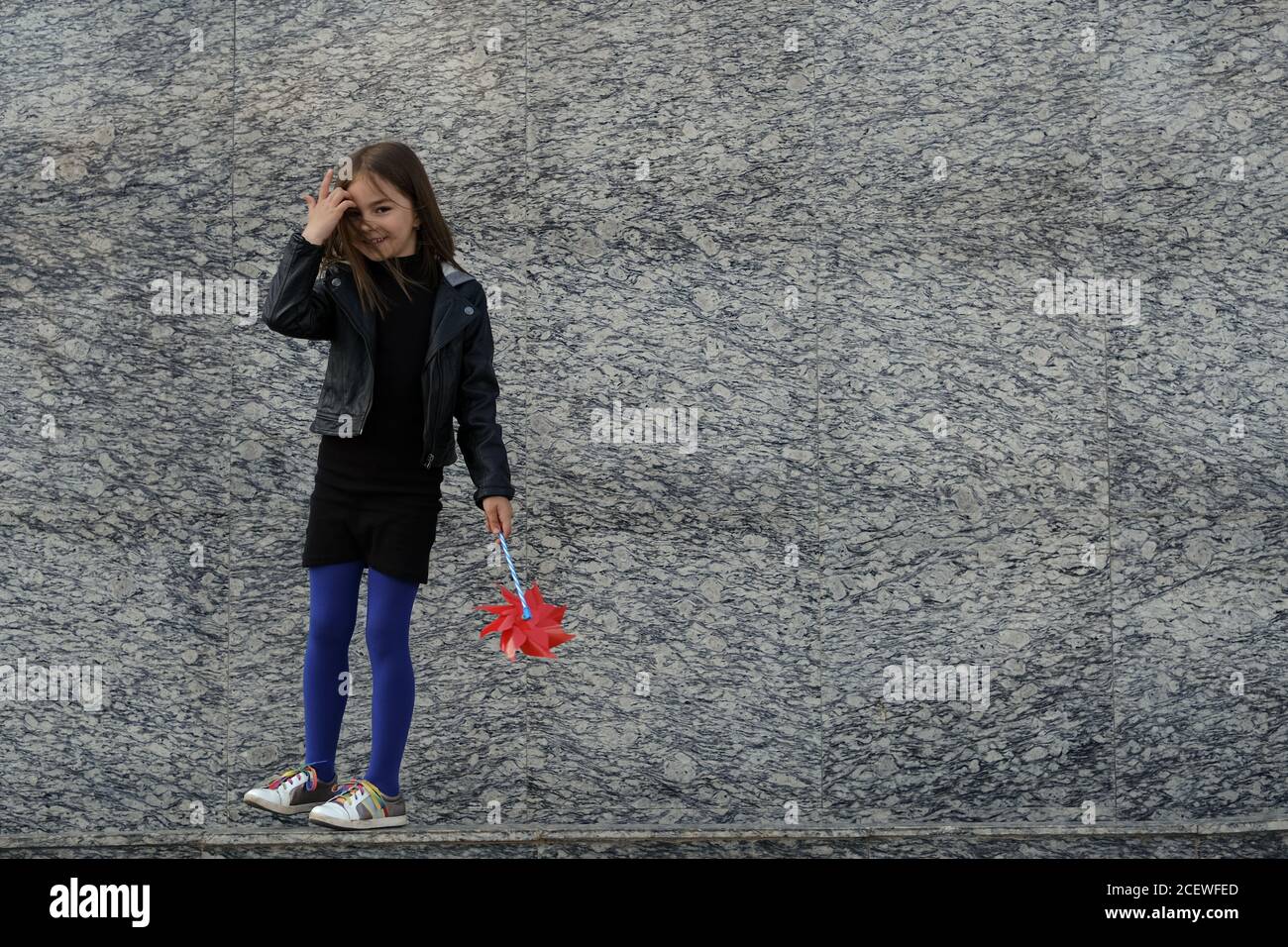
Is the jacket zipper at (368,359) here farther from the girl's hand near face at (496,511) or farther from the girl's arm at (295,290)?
the girl's hand near face at (496,511)

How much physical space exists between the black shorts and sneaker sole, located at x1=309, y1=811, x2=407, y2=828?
2.40 ft

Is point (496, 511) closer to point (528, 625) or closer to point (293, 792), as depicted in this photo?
point (528, 625)

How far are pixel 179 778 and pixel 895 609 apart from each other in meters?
2.90

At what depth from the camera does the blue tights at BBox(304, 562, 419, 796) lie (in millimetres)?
4648

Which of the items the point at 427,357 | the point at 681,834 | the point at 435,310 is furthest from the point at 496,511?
the point at 681,834

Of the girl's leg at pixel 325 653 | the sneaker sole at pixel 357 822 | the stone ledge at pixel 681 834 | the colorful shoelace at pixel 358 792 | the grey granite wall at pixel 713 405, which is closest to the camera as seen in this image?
the sneaker sole at pixel 357 822

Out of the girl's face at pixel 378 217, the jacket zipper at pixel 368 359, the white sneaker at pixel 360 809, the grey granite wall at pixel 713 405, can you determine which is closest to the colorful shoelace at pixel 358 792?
the white sneaker at pixel 360 809

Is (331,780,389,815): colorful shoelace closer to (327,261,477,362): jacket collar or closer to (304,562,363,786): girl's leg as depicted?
(304,562,363,786): girl's leg

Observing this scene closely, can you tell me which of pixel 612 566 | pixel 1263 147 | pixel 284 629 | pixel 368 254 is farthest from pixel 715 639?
pixel 1263 147

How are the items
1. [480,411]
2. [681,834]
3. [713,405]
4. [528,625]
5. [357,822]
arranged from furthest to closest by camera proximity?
[713,405] → [681,834] → [480,411] → [528,625] → [357,822]

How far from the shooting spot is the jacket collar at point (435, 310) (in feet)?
15.1

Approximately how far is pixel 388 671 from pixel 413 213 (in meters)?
1.44

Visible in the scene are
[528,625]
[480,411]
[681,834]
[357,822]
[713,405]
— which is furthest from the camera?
[713,405]

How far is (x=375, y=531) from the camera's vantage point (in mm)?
4637
